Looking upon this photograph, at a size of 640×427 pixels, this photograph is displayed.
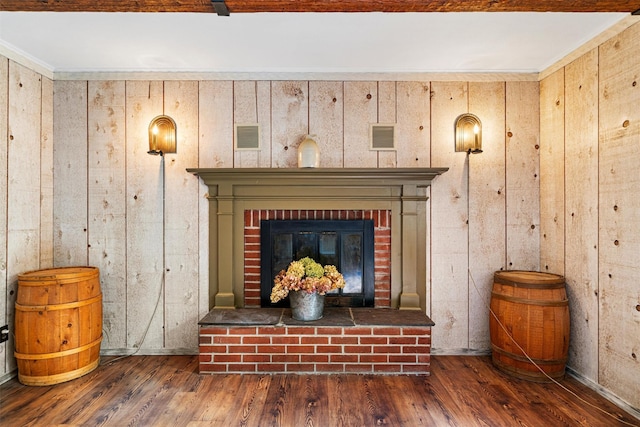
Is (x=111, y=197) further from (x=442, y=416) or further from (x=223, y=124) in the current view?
(x=442, y=416)

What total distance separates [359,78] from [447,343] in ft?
7.74

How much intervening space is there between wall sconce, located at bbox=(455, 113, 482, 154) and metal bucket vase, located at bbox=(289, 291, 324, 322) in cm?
169

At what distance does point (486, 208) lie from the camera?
3021 mm

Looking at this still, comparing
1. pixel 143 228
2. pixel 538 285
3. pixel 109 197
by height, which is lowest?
pixel 538 285

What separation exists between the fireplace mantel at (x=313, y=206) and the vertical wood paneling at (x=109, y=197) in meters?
0.72

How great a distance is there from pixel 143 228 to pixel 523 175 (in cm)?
323

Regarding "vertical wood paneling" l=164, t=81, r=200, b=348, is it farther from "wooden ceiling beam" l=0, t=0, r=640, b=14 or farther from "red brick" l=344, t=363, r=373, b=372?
"red brick" l=344, t=363, r=373, b=372

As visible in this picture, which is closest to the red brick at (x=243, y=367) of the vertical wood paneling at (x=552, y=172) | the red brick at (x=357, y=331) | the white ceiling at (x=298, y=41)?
the red brick at (x=357, y=331)

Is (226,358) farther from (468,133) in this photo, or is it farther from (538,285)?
(468,133)

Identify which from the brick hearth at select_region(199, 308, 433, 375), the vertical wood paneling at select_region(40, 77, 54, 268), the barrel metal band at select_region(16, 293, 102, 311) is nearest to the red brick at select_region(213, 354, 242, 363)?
the brick hearth at select_region(199, 308, 433, 375)

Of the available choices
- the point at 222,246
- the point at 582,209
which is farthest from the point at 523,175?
the point at 222,246

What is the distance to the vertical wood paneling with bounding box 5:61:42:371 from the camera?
8.44 feet

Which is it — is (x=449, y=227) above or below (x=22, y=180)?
below

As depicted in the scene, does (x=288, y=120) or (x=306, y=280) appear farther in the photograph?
(x=288, y=120)
